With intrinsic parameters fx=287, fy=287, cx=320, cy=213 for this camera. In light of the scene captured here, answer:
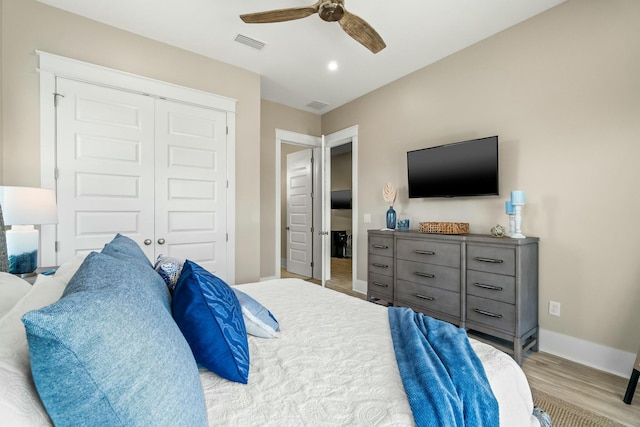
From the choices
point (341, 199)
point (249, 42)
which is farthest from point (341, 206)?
point (249, 42)

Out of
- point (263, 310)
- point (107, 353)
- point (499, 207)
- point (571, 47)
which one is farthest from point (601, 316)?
point (107, 353)

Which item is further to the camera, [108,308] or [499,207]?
[499,207]

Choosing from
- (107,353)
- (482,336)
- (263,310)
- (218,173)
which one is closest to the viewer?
(107,353)

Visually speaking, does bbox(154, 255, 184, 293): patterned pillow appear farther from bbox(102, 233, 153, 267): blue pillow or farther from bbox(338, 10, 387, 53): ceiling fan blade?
bbox(338, 10, 387, 53): ceiling fan blade

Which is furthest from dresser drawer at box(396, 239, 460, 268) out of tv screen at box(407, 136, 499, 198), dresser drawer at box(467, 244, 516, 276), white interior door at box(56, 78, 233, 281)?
white interior door at box(56, 78, 233, 281)

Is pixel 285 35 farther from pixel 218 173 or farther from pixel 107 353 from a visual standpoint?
pixel 107 353

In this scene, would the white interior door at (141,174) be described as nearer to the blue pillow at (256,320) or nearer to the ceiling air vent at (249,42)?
the ceiling air vent at (249,42)

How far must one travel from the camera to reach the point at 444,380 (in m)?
0.93

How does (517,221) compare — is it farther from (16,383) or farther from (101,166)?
(101,166)

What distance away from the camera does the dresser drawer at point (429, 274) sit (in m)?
2.65

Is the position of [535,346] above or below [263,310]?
below

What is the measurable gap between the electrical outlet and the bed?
173 centimetres

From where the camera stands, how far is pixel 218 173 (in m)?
3.31

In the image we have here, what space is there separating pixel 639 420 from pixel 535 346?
2.84 ft
